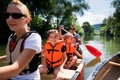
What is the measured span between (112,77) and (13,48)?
3.65m

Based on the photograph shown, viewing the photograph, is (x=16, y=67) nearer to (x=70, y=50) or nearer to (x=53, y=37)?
(x=53, y=37)

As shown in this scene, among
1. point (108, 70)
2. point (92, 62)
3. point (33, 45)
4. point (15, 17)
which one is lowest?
point (92, 62)

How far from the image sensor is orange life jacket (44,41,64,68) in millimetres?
5266

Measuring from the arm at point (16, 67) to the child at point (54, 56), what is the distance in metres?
3.38

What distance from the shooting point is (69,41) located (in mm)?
7562

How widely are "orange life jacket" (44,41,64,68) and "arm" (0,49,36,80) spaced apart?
3.56 meters

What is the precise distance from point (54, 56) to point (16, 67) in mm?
3864

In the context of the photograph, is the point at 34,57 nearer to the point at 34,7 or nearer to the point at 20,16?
the point at 20,16

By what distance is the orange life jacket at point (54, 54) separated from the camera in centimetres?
527

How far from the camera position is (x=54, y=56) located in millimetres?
5387

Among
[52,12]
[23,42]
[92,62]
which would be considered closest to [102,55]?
[92,62]

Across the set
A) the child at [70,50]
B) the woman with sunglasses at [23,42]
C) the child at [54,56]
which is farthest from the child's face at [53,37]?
the woman with sunglasses at [23,42]

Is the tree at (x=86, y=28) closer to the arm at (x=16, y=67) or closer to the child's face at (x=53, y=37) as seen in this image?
the child's face at (x=53, y=37)

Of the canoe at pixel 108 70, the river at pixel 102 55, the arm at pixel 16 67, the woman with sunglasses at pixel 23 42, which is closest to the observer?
the arm at pixel 16 67
